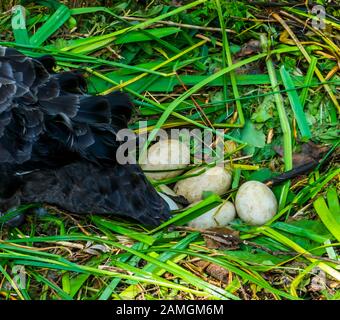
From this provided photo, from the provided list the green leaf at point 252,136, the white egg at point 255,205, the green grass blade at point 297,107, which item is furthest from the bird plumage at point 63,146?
the green grass blade at point 297,107

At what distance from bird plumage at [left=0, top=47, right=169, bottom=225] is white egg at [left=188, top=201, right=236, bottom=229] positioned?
0.17 meters

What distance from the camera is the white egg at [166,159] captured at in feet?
14.8

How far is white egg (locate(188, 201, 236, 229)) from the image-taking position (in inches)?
169

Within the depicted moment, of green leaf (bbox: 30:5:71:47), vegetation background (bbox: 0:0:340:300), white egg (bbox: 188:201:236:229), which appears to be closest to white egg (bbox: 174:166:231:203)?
vegetation background (bbox: 0:0:340:300)

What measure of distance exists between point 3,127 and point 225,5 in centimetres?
170

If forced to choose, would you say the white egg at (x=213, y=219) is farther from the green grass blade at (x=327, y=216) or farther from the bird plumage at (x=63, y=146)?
the green grass blade at (x=327, y=216)

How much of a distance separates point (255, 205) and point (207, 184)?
307 millimetres

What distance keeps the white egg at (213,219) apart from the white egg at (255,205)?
81 millimetres

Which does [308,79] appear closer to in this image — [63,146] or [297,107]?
[297,107]

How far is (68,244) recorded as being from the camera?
402 cm

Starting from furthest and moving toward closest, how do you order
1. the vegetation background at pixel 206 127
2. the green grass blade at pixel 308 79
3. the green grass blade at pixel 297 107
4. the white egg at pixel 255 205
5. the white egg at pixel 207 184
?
the green grass blade at pixel 308 79, the green grass blade at pixel 297 107, the white egg at pixel 207 184, the white egg at pixel 255 205, the vegetation background at pixel 206 127

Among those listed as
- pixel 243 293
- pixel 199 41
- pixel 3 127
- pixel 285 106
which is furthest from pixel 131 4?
pixel 243 293
